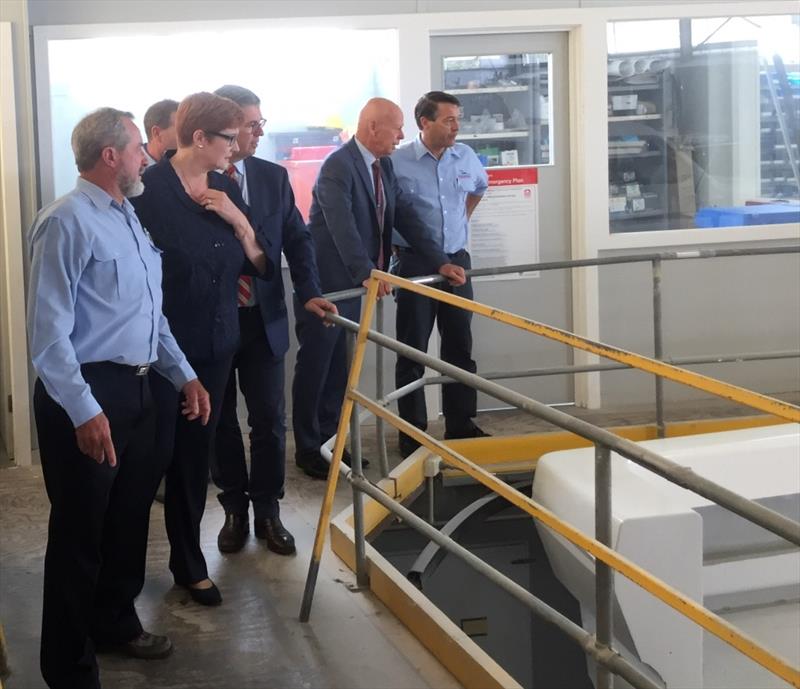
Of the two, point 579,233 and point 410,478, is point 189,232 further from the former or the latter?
point 579,233

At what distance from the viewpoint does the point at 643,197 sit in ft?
21.9

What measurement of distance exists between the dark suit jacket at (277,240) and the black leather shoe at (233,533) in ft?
2.11

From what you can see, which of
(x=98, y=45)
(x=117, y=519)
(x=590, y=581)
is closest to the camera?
(x=117, y=519)

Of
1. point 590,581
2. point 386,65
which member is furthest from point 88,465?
point 386,65

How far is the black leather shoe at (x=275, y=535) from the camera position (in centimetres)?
419

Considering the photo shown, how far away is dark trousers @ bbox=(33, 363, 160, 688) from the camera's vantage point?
2.95 metres

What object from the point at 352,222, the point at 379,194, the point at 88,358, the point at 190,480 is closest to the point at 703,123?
the point at 379,194

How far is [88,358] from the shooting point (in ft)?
9.60

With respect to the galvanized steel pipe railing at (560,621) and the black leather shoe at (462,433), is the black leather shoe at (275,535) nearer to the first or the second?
the galvanized steel pipe railing at (560,621)

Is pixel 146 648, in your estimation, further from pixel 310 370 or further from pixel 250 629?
pixel 310 370

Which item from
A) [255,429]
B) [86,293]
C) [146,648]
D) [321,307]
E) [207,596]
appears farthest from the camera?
[255,429]

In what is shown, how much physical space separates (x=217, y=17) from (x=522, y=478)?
2.72 meters

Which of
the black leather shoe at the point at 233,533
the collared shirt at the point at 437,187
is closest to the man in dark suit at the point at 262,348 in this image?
the black leather shoe at the point at 233,533

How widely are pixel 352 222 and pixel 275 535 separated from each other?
145cm
